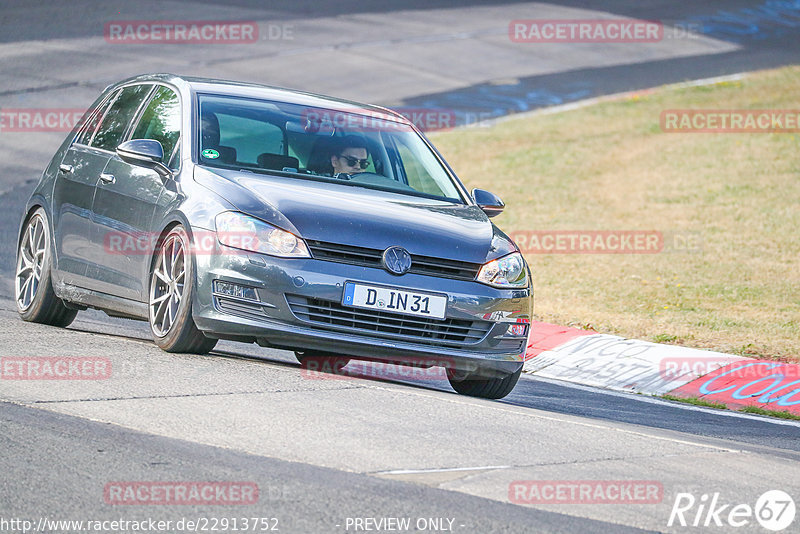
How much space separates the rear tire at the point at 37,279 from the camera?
29.8 ft

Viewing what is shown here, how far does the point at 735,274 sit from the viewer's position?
49.4 ft

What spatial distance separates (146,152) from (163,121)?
0.71 metres

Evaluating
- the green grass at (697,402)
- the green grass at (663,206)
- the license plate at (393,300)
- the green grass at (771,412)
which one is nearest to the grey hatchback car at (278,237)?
the license plate at (393,300)

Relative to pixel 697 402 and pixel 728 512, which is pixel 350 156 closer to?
pixel 697 402

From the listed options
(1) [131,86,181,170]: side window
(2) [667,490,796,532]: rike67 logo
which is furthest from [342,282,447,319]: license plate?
(2) [667,490,796,532]: rike67 logo

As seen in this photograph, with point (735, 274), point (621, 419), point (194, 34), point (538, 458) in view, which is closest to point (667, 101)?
point (194, 34)

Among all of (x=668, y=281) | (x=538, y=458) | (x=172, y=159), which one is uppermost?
(x=172, y=159)

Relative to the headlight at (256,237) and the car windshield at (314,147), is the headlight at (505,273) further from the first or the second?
the headlight at (256,237)

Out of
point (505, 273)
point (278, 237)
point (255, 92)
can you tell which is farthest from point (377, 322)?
point (255, 92)

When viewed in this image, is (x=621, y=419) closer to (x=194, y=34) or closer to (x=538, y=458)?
(x=538, y=458)

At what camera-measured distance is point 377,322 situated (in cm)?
731

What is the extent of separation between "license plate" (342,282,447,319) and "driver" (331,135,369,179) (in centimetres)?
136

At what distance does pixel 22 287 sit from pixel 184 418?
3.97m

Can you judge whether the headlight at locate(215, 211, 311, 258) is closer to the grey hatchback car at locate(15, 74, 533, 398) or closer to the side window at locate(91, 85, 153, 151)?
the grey hatchback car at locate(15, 74, 533, 398)
